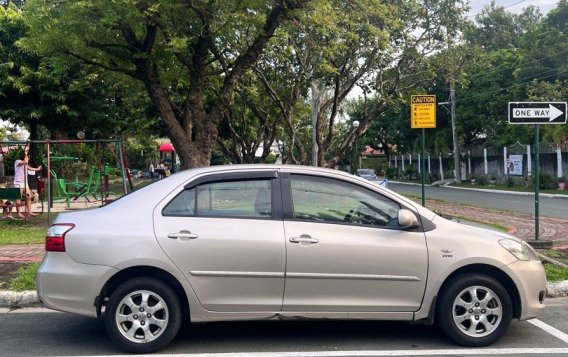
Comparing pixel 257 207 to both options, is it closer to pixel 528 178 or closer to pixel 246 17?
pixel 246 17

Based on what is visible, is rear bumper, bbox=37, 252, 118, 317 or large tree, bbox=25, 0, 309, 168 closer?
rear bumper, bbox=37, 252, 118, 317

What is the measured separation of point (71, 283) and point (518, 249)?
4121 millimetres

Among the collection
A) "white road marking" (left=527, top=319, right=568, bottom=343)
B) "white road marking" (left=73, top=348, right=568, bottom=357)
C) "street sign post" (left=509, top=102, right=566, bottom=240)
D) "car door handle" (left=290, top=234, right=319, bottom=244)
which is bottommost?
"white road marking" (left=527, top=319, right=568, bottom=343)

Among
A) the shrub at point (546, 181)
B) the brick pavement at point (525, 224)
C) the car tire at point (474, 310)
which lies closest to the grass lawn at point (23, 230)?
the car tire at point (474, 310)

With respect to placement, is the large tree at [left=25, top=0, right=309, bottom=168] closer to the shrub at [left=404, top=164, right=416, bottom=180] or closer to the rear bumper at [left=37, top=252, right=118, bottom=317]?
the rear bumper at [left=37, top=252, right=118, bottom=317]

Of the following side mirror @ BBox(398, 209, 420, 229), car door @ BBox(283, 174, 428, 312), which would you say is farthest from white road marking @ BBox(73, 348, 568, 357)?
side mirror @ BBox(398, 209, 420, 229)

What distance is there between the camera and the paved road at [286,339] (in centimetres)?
511

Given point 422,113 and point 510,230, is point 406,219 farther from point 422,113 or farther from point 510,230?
point 510,230

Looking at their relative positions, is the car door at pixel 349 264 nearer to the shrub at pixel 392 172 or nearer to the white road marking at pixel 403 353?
the white road marking at pixel 403 353

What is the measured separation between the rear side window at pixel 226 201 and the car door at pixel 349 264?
0.82 ft

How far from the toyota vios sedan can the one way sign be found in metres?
4.64

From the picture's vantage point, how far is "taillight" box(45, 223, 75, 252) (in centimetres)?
503

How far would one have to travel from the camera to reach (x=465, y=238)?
520 cm

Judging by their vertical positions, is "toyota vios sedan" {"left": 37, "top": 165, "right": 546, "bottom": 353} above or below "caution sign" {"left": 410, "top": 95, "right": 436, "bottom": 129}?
below
